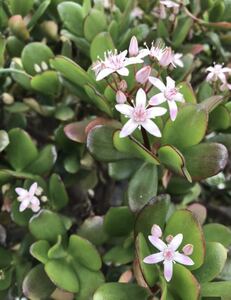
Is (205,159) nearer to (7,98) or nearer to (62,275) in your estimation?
(62,275)

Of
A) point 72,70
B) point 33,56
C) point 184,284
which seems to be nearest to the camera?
point 184,284

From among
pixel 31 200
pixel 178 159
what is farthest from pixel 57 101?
pixel 178 159

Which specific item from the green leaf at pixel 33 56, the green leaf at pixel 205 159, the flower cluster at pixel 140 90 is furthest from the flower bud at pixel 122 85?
the green leaf at pixel 33 56

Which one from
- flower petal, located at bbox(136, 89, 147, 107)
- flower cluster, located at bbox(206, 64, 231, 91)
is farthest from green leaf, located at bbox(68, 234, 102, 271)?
flower cluster, located at bbox(206, 64, 231, 91)

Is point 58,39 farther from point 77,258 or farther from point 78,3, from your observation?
point 77,258

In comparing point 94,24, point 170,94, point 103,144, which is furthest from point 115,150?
point 94,24

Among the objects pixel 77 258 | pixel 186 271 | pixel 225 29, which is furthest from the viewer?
pixel 225 29
